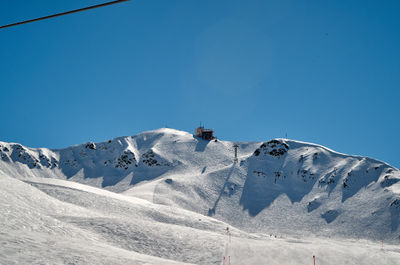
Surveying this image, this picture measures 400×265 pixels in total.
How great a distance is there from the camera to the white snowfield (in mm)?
20000

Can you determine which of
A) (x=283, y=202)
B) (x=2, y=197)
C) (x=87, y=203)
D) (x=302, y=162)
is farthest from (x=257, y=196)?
(x=2, y=197)

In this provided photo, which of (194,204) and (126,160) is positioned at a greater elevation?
(126,160)

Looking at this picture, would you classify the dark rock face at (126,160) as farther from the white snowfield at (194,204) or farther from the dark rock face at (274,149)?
the dark rock face at (274,149)

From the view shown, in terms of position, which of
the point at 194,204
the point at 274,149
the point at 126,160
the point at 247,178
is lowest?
the point at 194,204

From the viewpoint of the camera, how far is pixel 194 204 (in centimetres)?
7025

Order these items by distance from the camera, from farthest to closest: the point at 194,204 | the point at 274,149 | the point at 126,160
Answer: the point at 126,160, the point at 274,149, the point at 194,204

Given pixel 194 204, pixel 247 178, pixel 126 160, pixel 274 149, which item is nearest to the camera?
pixel 194 204

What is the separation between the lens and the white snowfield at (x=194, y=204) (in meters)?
20.0

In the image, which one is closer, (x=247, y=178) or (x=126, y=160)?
(x=247, y=178)

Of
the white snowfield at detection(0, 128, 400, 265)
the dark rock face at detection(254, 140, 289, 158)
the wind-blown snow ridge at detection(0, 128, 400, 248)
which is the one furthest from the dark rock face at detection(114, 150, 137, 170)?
the dark rock face at detection(254, 140, 289, 158)

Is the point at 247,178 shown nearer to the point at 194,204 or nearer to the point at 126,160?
the point at 194,204

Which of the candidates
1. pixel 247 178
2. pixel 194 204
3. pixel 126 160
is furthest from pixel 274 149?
pixel 126 160

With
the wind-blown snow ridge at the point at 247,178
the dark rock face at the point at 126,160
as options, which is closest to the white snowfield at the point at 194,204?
the wind-blown snow ridge at the point at 247,178

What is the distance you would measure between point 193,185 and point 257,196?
17.3m
